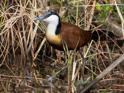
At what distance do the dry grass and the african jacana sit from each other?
8.0 inches

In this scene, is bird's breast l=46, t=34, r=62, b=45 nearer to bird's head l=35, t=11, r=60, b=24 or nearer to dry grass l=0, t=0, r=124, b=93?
bird's head l=35, t=11, r=60, b=24

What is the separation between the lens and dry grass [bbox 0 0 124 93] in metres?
6.14

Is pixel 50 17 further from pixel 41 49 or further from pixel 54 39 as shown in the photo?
pixel 41 49

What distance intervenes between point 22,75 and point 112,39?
4.38 ft

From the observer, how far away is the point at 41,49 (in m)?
6.79

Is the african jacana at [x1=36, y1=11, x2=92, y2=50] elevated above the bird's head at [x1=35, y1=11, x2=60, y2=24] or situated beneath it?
situated beneath

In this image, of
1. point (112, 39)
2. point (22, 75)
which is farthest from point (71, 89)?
point (112, 39)

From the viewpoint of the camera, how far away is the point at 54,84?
589 centimetres

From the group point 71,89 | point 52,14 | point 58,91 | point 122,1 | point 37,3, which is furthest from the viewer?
point 122,1

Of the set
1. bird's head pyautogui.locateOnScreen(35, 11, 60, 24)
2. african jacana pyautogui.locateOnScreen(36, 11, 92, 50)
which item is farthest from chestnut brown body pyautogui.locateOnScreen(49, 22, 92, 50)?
bird's head pyautogui.locateOnScreen(35, 11, 60, 24)

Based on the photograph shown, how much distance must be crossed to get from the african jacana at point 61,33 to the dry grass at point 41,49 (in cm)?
20

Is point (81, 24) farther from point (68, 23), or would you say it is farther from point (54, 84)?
point (54, 84)

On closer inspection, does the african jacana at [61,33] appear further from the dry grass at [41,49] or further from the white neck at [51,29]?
the dry grass at [41,49]

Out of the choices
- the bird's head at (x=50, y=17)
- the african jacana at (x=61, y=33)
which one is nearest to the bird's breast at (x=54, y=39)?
the african jacana at (x=61, y=33)
